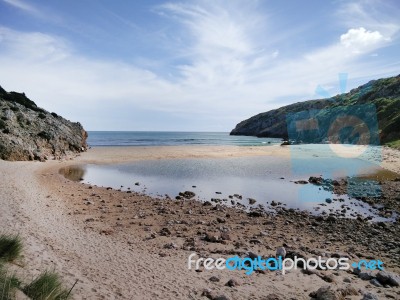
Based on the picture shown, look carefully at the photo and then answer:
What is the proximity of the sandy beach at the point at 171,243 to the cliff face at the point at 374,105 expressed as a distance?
53486mm

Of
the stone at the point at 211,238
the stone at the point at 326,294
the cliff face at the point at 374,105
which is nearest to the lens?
the stone at the point at 326,294

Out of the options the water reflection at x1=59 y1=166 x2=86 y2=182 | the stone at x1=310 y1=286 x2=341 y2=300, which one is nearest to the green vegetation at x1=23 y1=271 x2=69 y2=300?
the stone at x1=310 y1=286 x2=341 y2=300

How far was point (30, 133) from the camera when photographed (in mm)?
41219

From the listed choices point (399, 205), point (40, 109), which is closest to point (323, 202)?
point (399, 205)

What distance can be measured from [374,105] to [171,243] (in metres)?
89.7

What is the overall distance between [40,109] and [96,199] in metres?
39.4

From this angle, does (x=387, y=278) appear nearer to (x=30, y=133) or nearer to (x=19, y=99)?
(x=30, y=133)

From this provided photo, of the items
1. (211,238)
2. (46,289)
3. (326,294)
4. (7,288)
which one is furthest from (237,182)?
(7,288)

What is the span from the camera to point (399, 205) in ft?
61.4

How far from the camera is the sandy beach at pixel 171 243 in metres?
8.87

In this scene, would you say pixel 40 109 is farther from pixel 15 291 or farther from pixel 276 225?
pixel 15 291

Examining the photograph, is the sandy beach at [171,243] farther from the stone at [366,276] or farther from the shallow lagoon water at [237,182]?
the shallow lagoon water at [237,182]

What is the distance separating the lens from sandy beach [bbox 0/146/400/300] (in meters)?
8.87

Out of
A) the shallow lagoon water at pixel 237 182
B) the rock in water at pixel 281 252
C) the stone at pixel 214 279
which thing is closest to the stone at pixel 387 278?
the rock in water at pixel 281 252
